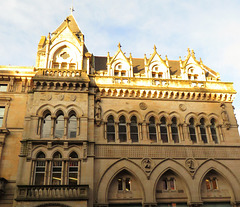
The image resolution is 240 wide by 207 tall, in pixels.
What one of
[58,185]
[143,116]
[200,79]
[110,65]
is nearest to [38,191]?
[58,185]

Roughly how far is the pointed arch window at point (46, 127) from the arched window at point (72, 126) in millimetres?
1682

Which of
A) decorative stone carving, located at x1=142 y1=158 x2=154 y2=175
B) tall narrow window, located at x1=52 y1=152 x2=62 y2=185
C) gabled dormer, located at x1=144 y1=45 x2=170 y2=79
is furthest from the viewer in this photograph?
gabled dormer, located at x1=144 y1=45 x2=170 y2=79

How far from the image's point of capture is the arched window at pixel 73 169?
1939 cm

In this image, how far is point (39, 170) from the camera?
19.5 metres

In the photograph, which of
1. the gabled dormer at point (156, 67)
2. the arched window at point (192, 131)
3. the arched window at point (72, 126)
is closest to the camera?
the arched window at point (72, 126)

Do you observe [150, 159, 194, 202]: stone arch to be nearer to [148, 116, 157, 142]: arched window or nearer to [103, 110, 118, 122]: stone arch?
[148, 116, 157, 142]: arched window

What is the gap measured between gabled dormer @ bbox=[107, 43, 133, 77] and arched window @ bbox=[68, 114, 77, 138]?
6018 mm

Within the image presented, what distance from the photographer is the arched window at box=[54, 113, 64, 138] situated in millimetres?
21109

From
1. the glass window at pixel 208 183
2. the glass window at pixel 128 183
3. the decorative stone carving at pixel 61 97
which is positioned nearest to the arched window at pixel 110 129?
the glass window at pixel 128 183

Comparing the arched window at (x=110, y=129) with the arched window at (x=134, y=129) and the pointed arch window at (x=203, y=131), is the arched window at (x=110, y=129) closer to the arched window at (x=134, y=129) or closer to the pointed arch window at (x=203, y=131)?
the arched window at (x=134, y=129)

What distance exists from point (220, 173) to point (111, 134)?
32.4 feet

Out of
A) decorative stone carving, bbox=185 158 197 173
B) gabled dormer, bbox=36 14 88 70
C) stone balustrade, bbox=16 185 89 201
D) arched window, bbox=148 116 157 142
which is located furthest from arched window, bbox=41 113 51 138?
decorative stone carving, bbox=185 158 197 173

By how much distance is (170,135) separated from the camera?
74.2 ft

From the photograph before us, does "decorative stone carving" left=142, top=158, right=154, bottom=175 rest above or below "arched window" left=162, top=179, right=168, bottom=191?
above
